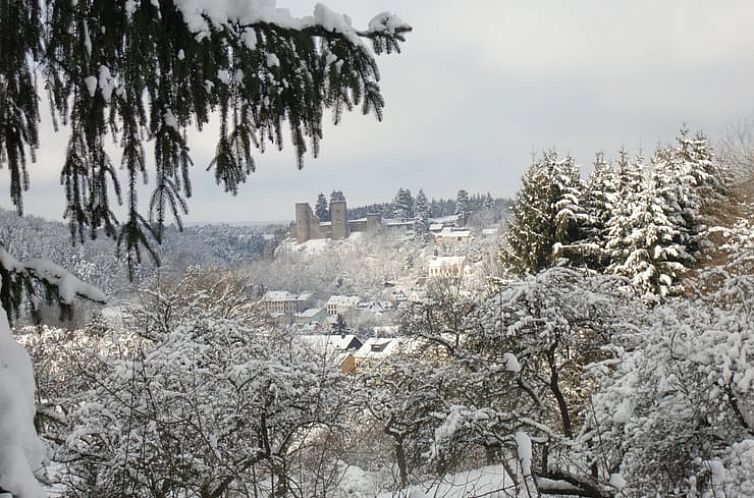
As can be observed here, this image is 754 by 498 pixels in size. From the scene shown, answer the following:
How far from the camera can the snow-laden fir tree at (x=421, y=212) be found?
283ft

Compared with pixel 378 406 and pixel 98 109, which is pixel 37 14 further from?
pixel 378 406

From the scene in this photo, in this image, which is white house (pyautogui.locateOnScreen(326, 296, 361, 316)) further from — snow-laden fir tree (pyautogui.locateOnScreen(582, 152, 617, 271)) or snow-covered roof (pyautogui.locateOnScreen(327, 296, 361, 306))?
snow-laden fir tree (pyautogui.locateOnScreen(582, 152, 617, 271))

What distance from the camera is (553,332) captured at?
850cm

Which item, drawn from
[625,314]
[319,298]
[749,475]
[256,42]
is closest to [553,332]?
[625,314]

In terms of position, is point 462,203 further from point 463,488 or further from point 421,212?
point 463,488

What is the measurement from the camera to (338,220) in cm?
8525

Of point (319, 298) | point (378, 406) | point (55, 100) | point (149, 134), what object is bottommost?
point (319, 298)

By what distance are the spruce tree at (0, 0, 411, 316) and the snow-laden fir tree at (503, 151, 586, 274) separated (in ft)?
48.1

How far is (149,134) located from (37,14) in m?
0.48

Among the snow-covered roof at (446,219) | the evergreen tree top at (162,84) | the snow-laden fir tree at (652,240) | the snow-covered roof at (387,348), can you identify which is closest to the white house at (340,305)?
the snow-covered roof at (387,348)

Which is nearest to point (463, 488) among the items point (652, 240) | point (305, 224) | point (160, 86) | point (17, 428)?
point (160, 86)

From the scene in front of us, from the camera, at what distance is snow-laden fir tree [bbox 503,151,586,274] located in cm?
1611

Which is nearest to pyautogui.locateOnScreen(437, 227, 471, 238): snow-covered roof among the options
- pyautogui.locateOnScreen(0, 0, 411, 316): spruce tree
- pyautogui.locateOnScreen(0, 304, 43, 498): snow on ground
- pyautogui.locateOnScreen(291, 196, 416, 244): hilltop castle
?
pyautogui.locateOnScreen(291, 196, 416, 244): hilltop castle

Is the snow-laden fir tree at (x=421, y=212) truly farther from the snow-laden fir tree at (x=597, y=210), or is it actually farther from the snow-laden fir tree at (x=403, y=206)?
the snow-laden fir tree at (x=597, y=210)
